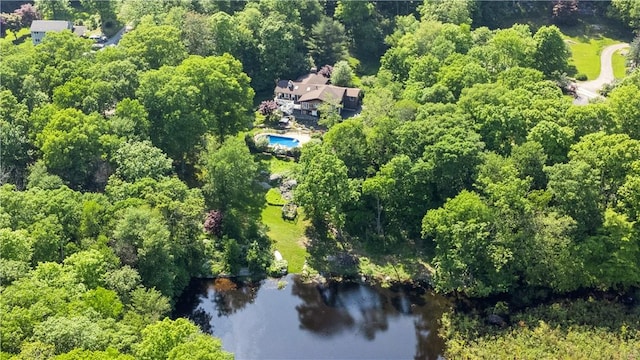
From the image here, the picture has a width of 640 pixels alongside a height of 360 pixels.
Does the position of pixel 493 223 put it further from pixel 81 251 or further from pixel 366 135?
pixel 81 251

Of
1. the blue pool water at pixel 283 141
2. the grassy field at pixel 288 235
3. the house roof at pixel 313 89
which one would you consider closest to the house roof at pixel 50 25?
the house roof at pixel 313 89

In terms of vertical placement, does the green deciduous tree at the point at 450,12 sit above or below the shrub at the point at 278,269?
above

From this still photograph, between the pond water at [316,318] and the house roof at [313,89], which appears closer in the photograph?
the pond water at [316,318]

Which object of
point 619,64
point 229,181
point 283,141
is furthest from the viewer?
point 619,64

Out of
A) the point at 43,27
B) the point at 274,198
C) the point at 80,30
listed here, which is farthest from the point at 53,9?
the point at 274,198

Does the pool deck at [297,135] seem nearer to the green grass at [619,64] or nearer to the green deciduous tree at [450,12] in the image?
the green deciduous tree at [450,12]

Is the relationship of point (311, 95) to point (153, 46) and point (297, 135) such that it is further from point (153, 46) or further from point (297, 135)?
point (153, 46)
